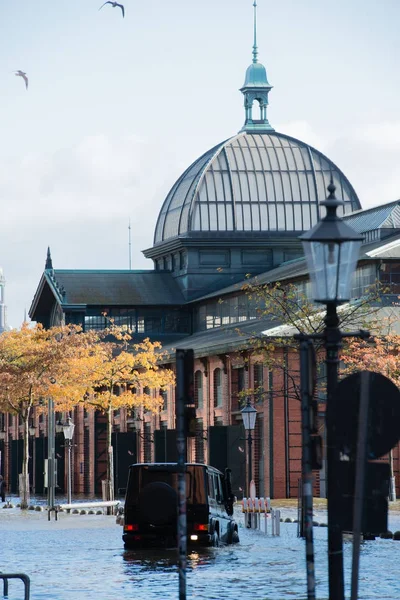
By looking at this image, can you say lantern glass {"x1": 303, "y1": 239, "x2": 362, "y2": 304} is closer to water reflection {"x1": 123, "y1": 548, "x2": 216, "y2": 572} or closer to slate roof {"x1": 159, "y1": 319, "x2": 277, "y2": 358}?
water reflection {"x1": 123, "y1": 548, "x2": 216, "y2": 572}

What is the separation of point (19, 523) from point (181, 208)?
4974 centimetres

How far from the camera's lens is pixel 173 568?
27.0m

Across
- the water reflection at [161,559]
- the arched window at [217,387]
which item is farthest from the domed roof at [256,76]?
the water reflection at [161,559]

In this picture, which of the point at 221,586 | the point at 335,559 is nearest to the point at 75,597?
the point at 221,586

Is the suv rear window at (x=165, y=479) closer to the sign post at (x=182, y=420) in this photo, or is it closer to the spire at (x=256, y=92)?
the sign post at (x=182, y=420)

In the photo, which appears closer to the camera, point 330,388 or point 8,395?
point 330,388

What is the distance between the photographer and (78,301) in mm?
93438

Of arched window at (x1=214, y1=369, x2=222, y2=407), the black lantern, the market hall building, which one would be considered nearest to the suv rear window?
the black lantern

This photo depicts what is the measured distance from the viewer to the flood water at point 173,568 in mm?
22109

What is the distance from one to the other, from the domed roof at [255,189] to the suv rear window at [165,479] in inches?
2490

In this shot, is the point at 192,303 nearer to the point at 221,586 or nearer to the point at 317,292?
the point at 221,586

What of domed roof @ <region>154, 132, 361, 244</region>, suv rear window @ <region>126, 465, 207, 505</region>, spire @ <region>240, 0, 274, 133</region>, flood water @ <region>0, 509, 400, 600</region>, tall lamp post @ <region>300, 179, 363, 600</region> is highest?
spire @ <region>240, 0, 274, 133</region>

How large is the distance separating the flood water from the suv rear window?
123cm

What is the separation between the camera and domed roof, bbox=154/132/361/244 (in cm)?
9319
